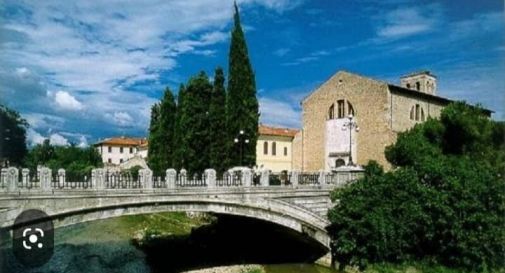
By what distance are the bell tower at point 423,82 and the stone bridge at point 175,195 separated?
12.7 meters

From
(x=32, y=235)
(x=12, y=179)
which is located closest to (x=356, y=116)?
(x=12, y=179)

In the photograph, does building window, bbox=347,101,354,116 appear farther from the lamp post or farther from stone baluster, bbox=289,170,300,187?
stone baluster, bbox=289,170,300,187

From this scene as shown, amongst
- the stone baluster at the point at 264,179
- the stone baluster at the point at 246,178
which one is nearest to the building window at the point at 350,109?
the stone baluster at the point at 264,179

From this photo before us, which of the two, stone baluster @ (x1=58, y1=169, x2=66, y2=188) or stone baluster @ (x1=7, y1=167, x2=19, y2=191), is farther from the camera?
stone baluster @ (x1=58, y1=169, x2=66, y2=188)

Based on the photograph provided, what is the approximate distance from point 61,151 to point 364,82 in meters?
19.9

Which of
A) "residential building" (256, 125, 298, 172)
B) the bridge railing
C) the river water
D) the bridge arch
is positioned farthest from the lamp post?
"residential building" (256, 125, 298, 172)

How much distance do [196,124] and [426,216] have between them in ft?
35.9

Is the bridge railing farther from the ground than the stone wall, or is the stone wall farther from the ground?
the stone wall

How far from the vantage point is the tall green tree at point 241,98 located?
60.1 ft

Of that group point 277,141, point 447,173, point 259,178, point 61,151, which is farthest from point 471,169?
point 61,151

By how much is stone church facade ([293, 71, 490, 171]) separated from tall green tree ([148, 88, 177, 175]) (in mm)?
6119

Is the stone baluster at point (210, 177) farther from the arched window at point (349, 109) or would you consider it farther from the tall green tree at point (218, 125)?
the arched window at point (349, 109)

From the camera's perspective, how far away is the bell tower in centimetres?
2616

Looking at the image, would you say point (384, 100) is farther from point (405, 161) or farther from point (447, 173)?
point (447, 173)
